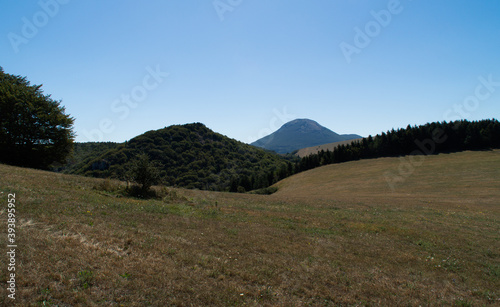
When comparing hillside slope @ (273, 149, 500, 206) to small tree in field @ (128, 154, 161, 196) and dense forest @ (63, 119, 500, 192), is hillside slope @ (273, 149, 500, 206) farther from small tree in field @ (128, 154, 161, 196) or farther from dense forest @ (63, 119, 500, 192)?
small tree in field @ (128, 154, 161, 196)

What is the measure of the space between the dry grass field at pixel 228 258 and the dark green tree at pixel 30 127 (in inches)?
818

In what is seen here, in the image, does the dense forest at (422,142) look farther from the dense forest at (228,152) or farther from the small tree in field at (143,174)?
the small tree in field at (143,174)

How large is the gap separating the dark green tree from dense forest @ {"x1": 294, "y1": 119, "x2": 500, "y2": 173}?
82565mm

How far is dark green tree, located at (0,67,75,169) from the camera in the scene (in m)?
31.1

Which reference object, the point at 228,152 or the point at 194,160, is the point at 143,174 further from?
the point at 228,152

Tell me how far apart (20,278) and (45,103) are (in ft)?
126

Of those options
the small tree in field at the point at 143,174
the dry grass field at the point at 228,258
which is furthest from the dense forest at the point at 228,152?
the dry grass field at the point at 228,258

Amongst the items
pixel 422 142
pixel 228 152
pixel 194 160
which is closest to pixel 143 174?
pixel 422 142

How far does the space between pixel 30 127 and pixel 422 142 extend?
10526 centimetres

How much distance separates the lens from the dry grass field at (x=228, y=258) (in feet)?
19.9

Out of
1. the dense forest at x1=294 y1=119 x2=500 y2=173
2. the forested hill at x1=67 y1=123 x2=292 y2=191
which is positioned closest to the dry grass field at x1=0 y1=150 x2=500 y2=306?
the forested hill at x1=67 y1=123 x2=292 y2=191

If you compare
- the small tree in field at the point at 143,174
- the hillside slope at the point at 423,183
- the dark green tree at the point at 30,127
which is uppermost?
the dark green tree at the point at 30,127

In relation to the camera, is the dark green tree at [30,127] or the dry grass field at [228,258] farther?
the dark green tree at [30,127]

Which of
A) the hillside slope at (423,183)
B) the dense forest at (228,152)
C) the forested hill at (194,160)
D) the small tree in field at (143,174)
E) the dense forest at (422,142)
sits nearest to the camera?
the small tree in field at (143,174)
